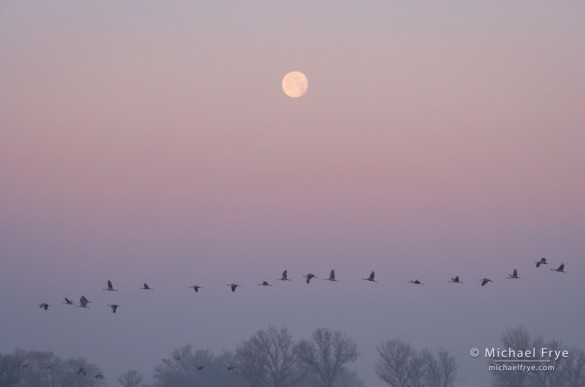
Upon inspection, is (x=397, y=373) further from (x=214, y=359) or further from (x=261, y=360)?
(x=214, y=359)

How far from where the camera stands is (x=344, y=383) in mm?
127625

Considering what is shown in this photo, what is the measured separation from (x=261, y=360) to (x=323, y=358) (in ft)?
20.9

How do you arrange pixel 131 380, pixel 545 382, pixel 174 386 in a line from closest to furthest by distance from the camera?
1. pixel 545 382
2. pixel 174 386
3. pixel 131 380

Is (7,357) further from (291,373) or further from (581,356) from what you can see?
(581,356)

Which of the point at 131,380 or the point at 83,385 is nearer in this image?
the point at 83,385

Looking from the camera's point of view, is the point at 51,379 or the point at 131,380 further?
the point at 131,380

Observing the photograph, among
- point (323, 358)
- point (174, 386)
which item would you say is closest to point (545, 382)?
point (323, 358)

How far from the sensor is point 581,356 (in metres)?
90.1

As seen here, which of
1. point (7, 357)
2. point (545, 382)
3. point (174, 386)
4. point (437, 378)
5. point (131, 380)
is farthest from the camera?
point (131, 380)

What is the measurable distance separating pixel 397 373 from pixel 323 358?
26.3 ft

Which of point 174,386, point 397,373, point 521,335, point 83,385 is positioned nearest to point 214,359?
point 174,386

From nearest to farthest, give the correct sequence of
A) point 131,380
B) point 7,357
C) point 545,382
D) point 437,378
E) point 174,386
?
point 545,382 < point 437,378 < point 7,357 < point 174,386 < point 131,380

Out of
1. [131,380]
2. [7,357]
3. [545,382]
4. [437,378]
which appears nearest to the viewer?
[545,382]

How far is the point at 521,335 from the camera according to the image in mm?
94812
